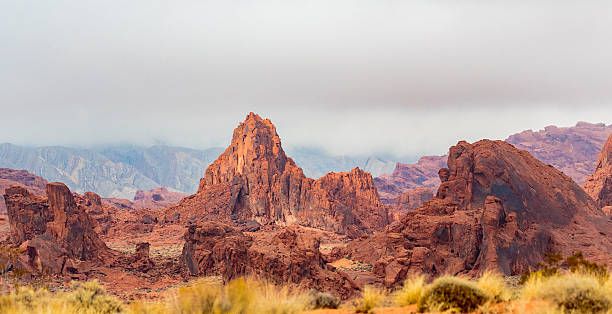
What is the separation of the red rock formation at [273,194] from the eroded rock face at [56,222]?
5416 cm

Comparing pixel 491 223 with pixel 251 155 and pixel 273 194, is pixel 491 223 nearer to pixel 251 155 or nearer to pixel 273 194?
pixel 273 194

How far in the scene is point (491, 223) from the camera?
4391 cm

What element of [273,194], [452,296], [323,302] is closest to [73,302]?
[323,302]

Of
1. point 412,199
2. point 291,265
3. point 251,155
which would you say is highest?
point 251,155

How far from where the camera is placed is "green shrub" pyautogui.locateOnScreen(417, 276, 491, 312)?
490 inches

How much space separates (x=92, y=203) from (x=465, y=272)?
4043 inches

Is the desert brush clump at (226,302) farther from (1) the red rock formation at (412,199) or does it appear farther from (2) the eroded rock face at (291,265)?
(1) the red rock formation at (412,199)

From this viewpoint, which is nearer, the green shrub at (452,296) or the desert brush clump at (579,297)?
the desert brush clump at (579,297)

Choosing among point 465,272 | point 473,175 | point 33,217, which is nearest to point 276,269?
point 465,272

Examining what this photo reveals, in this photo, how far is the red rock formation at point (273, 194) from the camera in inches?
4461

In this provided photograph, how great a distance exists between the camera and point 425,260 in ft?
143

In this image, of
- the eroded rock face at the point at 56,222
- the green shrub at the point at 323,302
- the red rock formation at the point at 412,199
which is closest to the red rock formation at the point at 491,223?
the green shrub at the point at 323,302

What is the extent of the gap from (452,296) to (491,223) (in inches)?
1330

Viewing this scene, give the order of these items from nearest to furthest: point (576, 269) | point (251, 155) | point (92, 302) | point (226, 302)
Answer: point (226, 302), point (92, 302), point (576, 269), point (251, 155)
